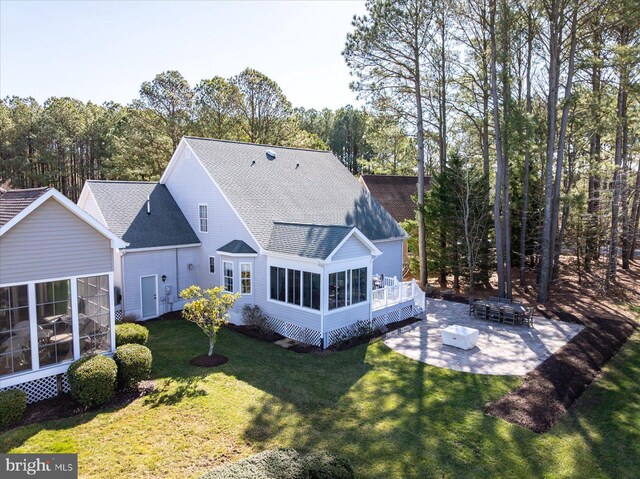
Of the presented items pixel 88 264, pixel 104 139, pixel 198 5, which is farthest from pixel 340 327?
pixel 104 139

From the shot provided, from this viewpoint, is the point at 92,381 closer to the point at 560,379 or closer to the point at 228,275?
the point at 228,275

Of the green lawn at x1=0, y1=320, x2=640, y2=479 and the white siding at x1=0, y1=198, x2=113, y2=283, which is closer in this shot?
the green lawn at x1=0, y1=320, x2=640, y2=479

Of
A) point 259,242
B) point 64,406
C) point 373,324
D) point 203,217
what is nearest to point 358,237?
point 373,324

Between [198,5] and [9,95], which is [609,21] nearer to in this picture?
[198,5]

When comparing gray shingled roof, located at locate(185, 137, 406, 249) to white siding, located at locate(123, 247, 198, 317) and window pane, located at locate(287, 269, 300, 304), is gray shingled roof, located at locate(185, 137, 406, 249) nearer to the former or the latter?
window pane, located at locate(287, 269, 300, 304)

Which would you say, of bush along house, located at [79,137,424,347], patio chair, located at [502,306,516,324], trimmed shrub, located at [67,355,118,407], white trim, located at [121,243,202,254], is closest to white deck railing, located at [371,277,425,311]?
bush along house, located at [79,137,424,347]

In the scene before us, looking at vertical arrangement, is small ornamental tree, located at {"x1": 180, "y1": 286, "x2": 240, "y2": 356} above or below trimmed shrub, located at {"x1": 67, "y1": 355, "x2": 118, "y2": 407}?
above
